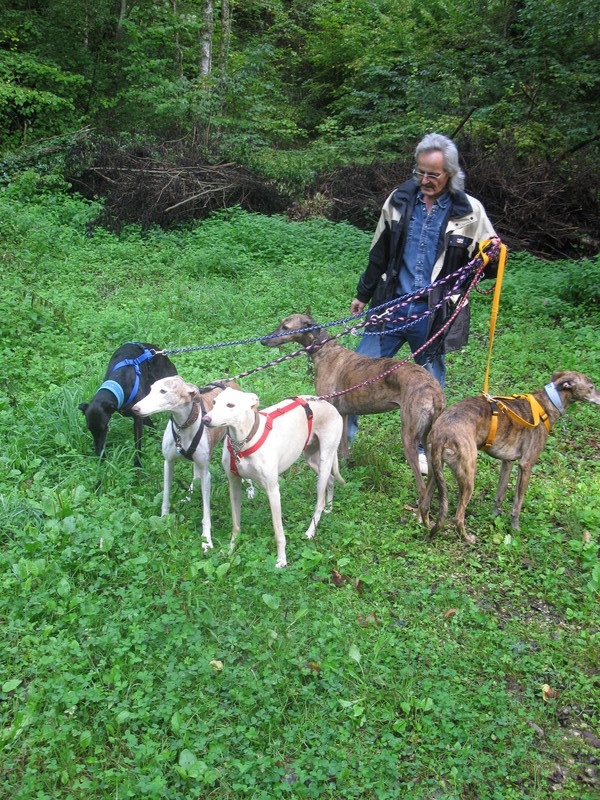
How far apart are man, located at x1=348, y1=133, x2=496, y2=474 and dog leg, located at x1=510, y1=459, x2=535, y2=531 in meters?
0.75

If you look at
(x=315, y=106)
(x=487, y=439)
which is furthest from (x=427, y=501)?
(x=315, y=106)

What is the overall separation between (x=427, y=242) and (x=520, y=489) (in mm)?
1859

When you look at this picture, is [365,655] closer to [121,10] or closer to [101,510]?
[101,510]

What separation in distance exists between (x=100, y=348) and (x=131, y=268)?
10.0 feet

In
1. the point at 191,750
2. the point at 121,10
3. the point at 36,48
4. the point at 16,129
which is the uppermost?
the point at 121,10

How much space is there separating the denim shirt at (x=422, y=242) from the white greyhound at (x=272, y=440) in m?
1.15

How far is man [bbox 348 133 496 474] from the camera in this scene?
4.34 meters

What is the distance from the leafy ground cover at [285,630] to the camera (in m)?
2.73

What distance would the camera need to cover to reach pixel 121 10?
641 inches

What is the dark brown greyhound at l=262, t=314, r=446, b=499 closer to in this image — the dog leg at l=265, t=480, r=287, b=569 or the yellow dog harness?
the yellow dog harness

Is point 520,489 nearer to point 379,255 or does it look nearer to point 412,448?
point 412,448

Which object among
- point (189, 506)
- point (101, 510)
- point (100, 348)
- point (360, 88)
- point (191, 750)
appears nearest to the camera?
point (191, 750)

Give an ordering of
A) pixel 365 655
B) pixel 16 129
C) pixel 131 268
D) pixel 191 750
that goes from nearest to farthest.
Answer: pixel 191 750
pixel 365 655
pixel 131 268
pixel 16 129

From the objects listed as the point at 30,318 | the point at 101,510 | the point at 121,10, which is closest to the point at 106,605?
the point at 101,510
